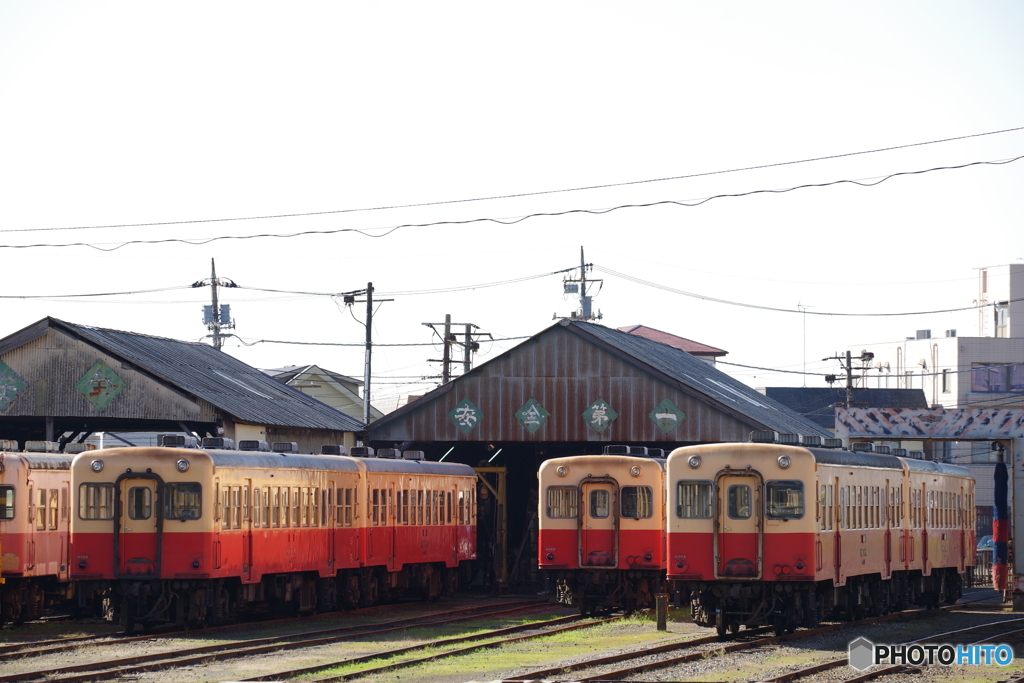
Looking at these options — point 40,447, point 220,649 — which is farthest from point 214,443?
point 220,649

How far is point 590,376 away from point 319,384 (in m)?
42.7

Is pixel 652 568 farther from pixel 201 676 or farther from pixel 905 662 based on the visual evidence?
pixel 201 676

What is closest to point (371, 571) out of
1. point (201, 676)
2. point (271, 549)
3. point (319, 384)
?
point (271, 549)

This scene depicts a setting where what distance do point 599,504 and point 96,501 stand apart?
8513mm

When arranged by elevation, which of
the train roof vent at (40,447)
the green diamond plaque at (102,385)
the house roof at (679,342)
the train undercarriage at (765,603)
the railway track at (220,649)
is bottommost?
the railway track at (220,649)

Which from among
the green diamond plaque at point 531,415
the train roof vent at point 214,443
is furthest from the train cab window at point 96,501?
the green diamond plaque at point 531,415

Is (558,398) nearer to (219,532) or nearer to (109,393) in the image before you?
(109,393)

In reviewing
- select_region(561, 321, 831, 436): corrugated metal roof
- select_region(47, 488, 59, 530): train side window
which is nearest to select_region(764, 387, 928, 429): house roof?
select_region(561, 321, 831, 436): corrugated metal roof

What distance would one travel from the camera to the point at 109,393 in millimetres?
34125

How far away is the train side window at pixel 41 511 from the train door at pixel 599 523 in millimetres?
9135

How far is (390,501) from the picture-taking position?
95.2 feet

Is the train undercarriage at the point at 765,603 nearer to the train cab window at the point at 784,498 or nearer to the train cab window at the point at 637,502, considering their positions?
the train cab window at the point at 784,498

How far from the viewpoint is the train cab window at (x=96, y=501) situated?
22203 millimetres

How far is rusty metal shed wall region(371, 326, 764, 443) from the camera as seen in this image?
112 feet
